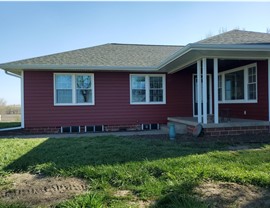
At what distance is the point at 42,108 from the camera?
10695mm

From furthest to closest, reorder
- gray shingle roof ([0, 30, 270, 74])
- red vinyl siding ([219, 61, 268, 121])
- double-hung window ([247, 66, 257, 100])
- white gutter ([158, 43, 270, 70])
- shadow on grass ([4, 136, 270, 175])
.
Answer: double-hung window ([247, 66, 257, 100]), red vinyl siding ([219, 61, 268, 121]), gray shingle roof ([0, 30, 270, 74]), white gutter ([158, 43, 270, 70]), shadow on grass ([4, 136, 270, 175])

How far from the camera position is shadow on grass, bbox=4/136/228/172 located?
4.90m

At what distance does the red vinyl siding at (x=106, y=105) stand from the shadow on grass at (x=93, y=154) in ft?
13.3

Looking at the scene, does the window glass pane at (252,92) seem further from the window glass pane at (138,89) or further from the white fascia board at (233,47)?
the window glass pane at (138,89)

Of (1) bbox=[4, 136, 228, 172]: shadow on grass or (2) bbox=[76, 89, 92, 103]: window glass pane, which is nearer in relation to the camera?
(1) bbox=[4, 136, 228, 172]: shadow on grass

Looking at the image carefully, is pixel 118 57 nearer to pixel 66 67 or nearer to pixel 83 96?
pixel 83 96

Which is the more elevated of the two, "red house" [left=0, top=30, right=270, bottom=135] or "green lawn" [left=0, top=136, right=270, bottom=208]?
"red house" [left=0, top=30, right=270, bottom=135]

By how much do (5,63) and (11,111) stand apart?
23.3 metres

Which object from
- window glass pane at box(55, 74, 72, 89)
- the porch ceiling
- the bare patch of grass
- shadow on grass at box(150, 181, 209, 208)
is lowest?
the bare patch of grass

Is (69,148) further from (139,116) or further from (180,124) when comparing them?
(139,116)

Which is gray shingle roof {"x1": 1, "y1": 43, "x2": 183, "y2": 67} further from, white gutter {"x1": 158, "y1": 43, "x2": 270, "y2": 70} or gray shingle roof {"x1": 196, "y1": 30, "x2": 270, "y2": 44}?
white gutter {"x1": 158, "y1": 43, "x2": 270, "y2": 70}

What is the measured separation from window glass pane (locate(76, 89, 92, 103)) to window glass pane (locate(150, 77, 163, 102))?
9.48ft

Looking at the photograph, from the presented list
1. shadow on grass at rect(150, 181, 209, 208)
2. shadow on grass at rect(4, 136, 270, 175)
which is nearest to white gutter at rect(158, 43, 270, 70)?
shadow on grass at rect(4, 136, 270, 175)

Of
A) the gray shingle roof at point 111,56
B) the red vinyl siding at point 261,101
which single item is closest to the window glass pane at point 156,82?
the gray shingle roof at point 111,56
